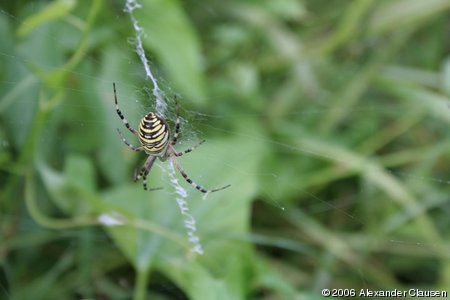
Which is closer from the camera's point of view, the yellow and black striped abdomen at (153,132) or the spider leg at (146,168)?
the yellow and black striped abdomen at (153,132)

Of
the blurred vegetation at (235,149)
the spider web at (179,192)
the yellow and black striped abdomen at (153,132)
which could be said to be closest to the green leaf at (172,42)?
the blurred vegetation at (235,149)

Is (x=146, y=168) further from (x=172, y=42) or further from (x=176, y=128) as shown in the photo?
(x=172, y=42)

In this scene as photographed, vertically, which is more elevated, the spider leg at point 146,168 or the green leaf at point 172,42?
the green leaf at point 172,42

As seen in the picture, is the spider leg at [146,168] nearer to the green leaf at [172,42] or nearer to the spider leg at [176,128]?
the spider leg at [176,128]

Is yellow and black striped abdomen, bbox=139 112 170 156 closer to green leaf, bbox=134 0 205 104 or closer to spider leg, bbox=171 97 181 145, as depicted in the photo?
spider leg, bbox=171 97 181 145

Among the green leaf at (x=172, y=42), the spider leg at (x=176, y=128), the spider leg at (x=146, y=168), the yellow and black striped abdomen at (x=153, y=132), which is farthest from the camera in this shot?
the green leaf at (x=172, y=42)

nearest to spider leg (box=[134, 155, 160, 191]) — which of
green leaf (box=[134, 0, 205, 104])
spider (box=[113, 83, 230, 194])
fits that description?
spider (box=[113, 83, 230, 194])

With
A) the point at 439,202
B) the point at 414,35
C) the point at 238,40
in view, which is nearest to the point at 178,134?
the point at 238,40

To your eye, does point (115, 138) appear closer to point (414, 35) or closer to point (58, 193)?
point (58, 193)
